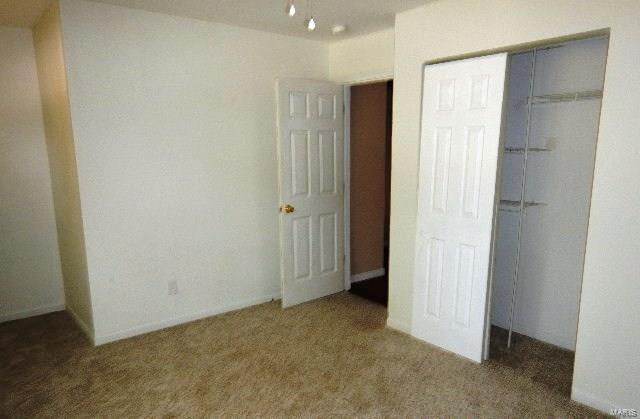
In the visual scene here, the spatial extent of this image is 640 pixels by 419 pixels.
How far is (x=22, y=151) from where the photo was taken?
352 cm

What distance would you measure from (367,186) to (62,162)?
9.46 feet

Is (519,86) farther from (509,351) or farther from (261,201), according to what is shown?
(261,201)

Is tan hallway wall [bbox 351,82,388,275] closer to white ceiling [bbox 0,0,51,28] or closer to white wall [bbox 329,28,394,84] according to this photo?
white wall [bbox 329,28,394,84]

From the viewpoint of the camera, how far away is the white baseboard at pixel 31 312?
11.9 ft

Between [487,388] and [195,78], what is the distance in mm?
3066

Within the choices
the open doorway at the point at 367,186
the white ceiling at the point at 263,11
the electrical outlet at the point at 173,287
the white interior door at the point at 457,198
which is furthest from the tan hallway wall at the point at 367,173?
the electrical outlet at the point at 173,287

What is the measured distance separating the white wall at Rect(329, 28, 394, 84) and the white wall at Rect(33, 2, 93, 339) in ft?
7.53

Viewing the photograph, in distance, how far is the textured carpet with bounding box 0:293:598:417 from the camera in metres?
2.40

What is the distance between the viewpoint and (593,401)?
7.67ft

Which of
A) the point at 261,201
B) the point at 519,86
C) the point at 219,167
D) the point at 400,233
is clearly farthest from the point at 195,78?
the point at 519,86

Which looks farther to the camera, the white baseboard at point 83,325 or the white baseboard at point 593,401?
the white baseboard at point 83,325

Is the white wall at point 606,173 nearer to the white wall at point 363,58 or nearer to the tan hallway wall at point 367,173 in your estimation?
the white wall at point 363,58

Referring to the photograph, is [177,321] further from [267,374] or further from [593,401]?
[593,401]

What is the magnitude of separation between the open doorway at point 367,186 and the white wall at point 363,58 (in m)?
0.30
